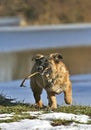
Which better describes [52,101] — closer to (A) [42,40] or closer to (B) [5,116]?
(B) [5,116]

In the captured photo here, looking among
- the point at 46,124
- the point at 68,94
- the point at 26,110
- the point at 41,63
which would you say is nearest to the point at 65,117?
the point at 46,124

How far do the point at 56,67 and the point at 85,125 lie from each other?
2.00m

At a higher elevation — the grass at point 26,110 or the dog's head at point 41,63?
the dog's head at point 41,63

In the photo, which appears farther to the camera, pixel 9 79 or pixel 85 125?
pixel 9 79

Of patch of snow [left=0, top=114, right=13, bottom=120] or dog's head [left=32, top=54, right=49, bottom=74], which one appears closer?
patch of snow [left=0, top=114, right=13, bottom=120]

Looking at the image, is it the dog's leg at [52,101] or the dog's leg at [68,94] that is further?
the dog's leg at [68,94]

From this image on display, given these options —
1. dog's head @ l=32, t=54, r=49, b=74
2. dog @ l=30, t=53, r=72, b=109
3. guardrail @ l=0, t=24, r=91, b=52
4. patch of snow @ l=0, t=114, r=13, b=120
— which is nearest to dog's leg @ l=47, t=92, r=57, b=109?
dog @ l=30, t=53, r=72, b=109

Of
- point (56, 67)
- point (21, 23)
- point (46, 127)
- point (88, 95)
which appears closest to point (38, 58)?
point (56, 67)

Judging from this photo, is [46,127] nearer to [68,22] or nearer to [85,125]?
[85,125]

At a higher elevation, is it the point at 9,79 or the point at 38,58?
the point at 38,58

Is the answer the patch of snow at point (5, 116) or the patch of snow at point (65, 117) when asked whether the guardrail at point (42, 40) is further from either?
the patch of snow at point (65, 117)

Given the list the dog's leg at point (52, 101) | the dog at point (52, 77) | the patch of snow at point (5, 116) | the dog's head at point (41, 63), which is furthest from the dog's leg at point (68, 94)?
the patch of snow at point (5, 116)

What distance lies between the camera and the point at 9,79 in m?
22.5

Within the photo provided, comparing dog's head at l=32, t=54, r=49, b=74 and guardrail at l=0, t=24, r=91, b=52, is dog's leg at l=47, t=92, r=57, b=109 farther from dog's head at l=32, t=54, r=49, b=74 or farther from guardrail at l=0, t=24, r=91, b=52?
guardrail at l=0, t=24, r=91, b=52
